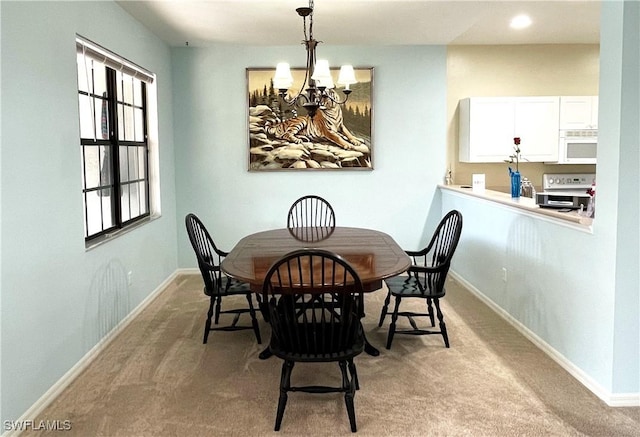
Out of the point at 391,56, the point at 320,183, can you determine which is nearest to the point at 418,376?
the point at 320,183

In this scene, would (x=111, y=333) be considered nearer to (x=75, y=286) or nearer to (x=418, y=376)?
(x=75, y=286)

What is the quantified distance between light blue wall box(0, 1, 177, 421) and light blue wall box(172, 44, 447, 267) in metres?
1.89

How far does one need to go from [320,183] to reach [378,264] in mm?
3040

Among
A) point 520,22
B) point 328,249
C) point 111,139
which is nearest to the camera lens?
point 328,249

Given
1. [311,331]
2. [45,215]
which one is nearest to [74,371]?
[45,215]

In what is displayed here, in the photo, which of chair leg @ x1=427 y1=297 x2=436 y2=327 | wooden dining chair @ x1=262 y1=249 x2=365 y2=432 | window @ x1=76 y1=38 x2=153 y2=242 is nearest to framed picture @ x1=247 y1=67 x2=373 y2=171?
window @ x1=76 y1=38 x2=153 y2=242

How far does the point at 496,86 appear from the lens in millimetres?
6223

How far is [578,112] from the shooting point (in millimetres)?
5961

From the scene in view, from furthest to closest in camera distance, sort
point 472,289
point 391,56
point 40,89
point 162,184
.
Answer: point 391,56, point 162,184, point 472,289, point 40,89

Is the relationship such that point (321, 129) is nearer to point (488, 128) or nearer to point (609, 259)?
point (488, 128)

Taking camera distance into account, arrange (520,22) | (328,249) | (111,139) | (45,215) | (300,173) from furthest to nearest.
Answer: (300,173) < (520,22) < (111,139) < (328,249) < (45,215)

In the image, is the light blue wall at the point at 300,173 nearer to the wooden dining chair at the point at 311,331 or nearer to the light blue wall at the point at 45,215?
the light blue wall at the point at 45,215

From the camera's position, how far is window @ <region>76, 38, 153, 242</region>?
381 centimetres

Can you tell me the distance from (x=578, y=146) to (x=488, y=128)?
3.17ft
